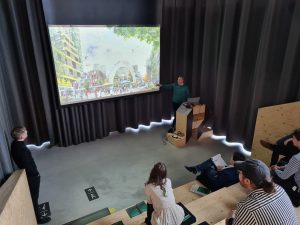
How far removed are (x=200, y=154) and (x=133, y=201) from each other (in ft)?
5.31

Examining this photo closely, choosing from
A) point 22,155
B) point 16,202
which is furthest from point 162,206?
point 22,155

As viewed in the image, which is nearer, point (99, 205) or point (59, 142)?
point (99, 205)

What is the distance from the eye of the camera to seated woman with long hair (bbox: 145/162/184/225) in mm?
2055

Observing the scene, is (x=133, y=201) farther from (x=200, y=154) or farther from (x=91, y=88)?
(x=91, y=88)

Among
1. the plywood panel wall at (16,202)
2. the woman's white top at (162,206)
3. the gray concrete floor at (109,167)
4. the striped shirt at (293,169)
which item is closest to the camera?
the plywood panel wall at (16,202)

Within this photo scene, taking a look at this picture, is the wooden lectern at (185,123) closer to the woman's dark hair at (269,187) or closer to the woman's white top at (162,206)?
the woman's white top at (162,206)

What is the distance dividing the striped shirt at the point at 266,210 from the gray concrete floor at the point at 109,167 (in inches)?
70.7

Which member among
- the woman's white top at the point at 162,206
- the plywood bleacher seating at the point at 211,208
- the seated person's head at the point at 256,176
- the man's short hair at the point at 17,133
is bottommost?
the plywood bleacher seating at the point at 211,208

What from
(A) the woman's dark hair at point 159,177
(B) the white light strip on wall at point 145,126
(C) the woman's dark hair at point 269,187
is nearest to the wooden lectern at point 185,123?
(B) the white light strip on wall at point 145,126

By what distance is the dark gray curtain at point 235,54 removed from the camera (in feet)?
11.5

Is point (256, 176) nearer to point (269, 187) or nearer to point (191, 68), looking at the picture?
point (269, 187)

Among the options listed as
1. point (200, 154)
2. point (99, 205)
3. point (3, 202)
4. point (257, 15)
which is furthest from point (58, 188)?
point (257, 15)

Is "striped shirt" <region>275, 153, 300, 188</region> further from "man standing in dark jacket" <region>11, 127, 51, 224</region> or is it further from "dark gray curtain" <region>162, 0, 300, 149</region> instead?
"man standing in dark jacket" <region>11, 127, 51, 224</region>

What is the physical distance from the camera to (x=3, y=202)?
1738mm
